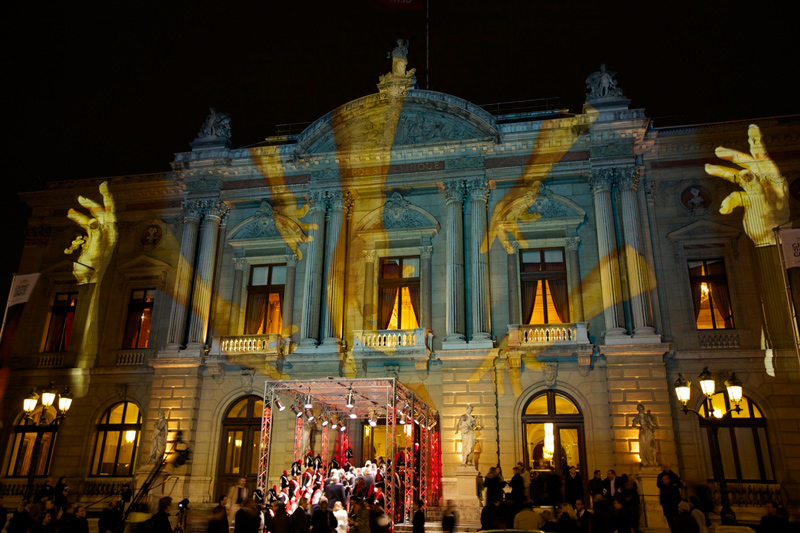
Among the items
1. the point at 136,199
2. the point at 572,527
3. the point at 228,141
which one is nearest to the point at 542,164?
the point at 228,141

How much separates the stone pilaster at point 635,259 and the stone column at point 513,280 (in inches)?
152

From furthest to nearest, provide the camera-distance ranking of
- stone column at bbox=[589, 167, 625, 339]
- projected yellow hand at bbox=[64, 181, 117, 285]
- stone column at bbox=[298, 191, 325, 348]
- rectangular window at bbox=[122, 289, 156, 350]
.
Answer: projected yellow hand at bbox=[64, 181, 117, 285], rectangular window at bbox=[122, 289, 156, 350], stone column at bbox=[298, 191, 325, 348], stone column at bbox=[589, 167, 625, 339]

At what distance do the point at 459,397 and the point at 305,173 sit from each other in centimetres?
1129

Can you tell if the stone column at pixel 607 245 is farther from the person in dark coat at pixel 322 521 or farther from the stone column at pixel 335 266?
the person in dark coat at pixel 322 521

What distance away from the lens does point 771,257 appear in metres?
21.5

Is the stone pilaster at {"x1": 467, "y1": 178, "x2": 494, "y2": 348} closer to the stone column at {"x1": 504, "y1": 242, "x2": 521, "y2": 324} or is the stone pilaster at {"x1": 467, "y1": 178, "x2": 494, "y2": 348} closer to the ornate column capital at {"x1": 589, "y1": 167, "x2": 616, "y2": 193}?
the stone column at {"x1": 504, "y1": 242, "x2": 521, "y2": 324}

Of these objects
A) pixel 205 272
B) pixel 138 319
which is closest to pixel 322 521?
pixel 205 272

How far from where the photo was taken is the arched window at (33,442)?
2523cm

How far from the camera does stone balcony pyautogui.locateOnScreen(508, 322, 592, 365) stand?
69.6 ft

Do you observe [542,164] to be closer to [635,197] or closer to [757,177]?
[635,197]

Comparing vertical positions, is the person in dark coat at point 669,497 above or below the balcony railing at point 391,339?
below

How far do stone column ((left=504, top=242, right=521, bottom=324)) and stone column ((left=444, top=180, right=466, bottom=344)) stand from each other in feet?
5.72

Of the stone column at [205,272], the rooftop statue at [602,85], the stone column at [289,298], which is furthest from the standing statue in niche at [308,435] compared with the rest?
the rooftop statue at [602,85]

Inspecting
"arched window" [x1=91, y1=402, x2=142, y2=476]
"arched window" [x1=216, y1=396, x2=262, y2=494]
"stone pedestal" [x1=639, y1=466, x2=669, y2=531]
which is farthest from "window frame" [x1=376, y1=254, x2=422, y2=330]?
"arched window" [x1=91, y1=402, x2=142, y2=476]
